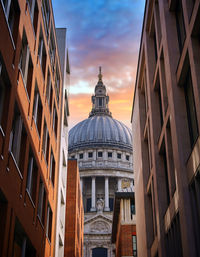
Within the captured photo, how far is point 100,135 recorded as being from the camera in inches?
5153

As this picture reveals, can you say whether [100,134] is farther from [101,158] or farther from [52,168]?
[52,168]

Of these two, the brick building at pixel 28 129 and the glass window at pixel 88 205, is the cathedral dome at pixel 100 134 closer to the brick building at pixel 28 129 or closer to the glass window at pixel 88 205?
the glass window at pixel 88 205

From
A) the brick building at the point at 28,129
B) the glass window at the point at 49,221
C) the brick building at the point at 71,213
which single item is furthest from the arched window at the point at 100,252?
the glass window at the point at 49,221

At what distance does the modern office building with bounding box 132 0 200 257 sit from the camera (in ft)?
55.5

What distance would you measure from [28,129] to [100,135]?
359 ft

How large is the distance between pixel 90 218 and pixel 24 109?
75992 mm

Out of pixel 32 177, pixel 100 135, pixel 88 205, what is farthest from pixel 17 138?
pixel 100 135

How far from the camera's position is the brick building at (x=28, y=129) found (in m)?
17.0

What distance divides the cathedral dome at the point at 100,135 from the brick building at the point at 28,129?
96.4 m

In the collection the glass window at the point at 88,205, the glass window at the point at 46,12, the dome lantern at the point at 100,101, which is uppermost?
the dome lantern at the point at 100,101

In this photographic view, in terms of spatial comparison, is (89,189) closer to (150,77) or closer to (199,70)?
(150,77)

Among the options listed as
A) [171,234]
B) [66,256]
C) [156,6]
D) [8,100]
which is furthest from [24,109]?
[66,256]

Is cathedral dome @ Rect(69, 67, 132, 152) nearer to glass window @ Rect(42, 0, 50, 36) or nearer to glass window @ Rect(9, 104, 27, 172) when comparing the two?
glass window @ Rect(42, 0, 50, 36)

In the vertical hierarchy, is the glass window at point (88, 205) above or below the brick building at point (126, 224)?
above
